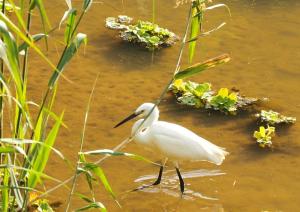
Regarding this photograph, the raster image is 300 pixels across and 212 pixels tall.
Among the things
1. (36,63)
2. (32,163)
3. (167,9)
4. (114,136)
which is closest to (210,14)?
(167,9)

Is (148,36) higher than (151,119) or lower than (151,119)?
lower

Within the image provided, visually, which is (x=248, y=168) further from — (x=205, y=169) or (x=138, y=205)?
(x=138, y=205)

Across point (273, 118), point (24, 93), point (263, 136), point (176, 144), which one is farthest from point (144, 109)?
point (24, 93)

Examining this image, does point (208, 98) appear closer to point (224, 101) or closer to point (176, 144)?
point (224, 101)

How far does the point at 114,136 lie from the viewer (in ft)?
18.8

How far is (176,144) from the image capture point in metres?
4.98

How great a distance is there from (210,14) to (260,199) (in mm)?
4281

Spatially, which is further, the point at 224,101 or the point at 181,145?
the point at 224,101

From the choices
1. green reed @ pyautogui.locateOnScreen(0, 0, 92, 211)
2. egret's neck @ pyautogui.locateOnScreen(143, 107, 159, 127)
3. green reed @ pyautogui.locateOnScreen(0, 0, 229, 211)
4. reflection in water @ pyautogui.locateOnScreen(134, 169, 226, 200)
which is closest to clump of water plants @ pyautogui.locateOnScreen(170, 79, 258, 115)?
reflection in water @ pyautogui.locateOnScreen(134, 169, 226, 200)

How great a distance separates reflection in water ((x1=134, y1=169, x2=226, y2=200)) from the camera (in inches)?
199

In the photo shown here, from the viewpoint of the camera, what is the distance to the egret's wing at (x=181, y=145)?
193 inches

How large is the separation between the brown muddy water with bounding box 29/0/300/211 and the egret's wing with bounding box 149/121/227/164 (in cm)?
32

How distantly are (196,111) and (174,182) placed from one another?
1149 millimetres

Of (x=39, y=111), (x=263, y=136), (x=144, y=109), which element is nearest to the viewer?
(x=39, y=111)
